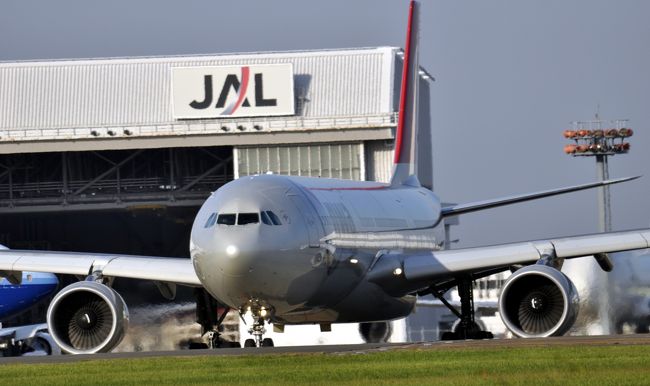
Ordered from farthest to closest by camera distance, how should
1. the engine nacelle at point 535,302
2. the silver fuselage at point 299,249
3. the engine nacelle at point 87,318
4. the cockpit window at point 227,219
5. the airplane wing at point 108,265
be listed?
1. the airplane wing at point 108,265
2. the engine nacelle at point 87,318
3. the engine nacelle at point 535,302
4. the cockpit window at point 227,219
5. the silver fuselage at point 299,249

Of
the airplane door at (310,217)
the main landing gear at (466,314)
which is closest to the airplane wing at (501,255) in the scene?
the main landing gear at (466,314)

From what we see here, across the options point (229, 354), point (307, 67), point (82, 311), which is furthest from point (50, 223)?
point (229, 354)

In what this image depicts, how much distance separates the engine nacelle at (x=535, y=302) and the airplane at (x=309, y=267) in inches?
0.9

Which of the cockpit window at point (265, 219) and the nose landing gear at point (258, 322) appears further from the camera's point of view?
the nose landing gear at point (258, 322)

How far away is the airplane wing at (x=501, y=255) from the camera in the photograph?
29906 mm

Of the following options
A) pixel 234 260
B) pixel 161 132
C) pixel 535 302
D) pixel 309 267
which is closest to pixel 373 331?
pixel 535 302

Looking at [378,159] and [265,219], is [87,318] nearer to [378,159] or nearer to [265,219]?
[265,219]

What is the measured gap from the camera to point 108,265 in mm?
30578

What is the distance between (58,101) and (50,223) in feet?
30.4

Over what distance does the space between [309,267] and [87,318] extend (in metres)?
4.35

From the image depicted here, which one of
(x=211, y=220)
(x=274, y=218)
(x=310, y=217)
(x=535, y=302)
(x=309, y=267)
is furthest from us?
(x=535, y=302)

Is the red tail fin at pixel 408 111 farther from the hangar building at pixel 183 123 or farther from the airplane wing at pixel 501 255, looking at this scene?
the hangar building at pixel 183 123

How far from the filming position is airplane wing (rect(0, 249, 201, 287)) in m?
29.8

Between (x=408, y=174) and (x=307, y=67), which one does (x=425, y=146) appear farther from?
(x=408, y=174)
